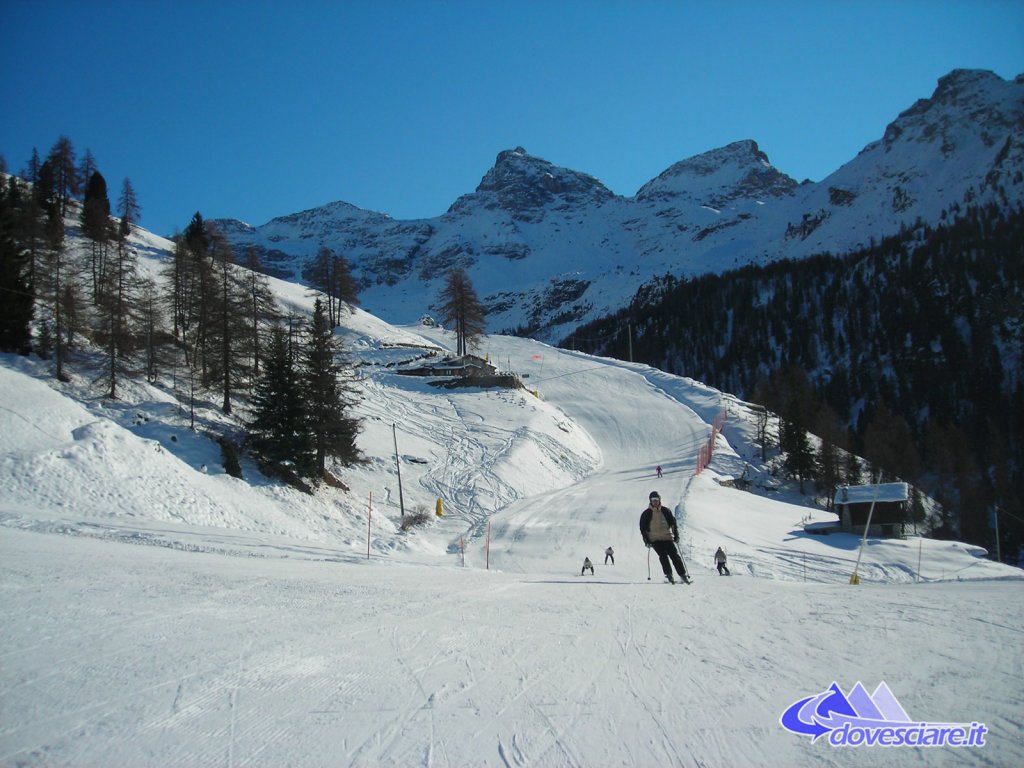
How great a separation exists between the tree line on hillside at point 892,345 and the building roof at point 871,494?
19.3 meters

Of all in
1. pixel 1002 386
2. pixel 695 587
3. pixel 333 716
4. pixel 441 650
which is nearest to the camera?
pixel 333 716

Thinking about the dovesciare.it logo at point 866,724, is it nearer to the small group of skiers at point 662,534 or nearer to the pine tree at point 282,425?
the small group of skiers at point 662,534

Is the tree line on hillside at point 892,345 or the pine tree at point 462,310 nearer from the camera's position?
the pine tree at point 462,310

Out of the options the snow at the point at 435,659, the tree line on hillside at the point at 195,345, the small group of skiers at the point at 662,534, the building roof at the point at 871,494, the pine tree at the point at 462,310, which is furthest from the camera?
the pine tree at the point at 462,310

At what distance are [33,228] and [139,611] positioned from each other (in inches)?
1523

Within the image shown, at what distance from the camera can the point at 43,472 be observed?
63.8 ft

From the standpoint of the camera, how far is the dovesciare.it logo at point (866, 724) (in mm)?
3529

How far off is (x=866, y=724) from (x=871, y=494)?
48098 millimetres

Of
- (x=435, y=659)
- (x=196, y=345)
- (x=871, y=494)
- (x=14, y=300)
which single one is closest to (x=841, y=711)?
(x=435, y=659)

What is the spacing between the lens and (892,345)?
145 meters

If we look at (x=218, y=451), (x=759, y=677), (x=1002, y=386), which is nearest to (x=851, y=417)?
(x=1002, y=386)

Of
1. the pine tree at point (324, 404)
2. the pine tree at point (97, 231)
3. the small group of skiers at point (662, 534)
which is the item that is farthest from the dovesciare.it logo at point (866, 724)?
the pine tree at point (97, 231)

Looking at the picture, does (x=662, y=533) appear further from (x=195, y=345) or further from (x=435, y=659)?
(x=195, y=345)

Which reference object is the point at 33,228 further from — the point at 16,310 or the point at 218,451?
Result: the point at 218,451
